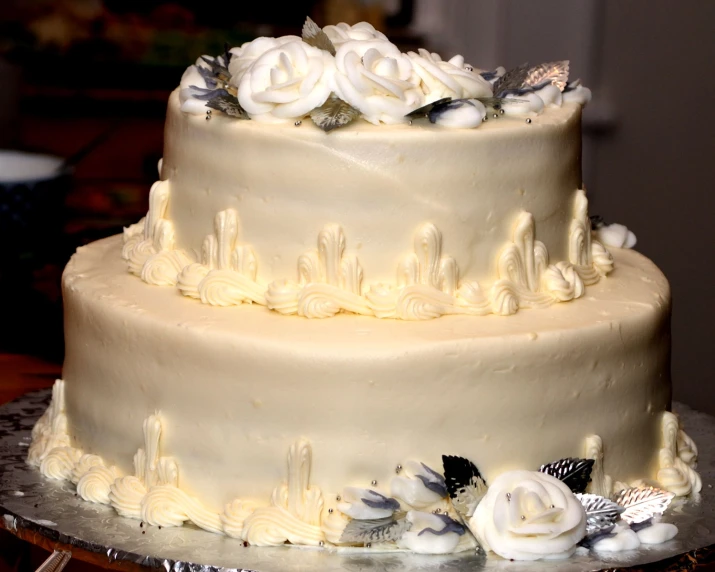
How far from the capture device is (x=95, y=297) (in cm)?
274

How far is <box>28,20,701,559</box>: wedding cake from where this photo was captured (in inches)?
95.5

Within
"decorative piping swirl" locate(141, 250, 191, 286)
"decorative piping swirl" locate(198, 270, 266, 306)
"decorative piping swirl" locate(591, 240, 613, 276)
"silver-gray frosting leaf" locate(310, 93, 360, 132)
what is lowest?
"decorative piping swirl" locate(591, 240, 613, 276)

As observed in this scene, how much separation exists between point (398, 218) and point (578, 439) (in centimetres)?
60

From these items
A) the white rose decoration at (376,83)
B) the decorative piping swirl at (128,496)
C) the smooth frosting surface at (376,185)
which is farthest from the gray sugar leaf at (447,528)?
the white rose decoration at (376,83)

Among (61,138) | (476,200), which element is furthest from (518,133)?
(61,138)

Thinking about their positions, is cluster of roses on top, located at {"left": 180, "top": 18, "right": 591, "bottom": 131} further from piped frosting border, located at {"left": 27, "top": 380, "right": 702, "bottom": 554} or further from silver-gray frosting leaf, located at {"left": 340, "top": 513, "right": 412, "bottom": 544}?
silver-gray frosting leaf, located at {"left": 340, "top": 513, "right": 412, "bottom": 544}

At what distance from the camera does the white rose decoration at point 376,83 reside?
8.26 ft

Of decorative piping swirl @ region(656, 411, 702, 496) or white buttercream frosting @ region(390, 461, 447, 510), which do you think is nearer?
white buttercream frosting @ region(390, 461, 447, 510)

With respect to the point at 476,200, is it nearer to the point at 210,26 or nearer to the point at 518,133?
the point at 518,133

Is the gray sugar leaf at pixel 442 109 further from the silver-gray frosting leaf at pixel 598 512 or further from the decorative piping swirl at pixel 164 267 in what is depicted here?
the silver-gray frosting leaf at pixel 598 512

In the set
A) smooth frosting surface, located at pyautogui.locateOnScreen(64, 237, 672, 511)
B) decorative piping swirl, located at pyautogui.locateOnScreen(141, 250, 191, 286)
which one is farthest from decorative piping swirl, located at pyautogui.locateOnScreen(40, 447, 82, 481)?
decorative piping swirl, located at pyautogui.locateOnScreen(141, 250, 191, 286)

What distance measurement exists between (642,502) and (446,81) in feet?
3.23

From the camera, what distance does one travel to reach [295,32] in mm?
6332

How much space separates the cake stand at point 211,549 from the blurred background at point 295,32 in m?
1.43
